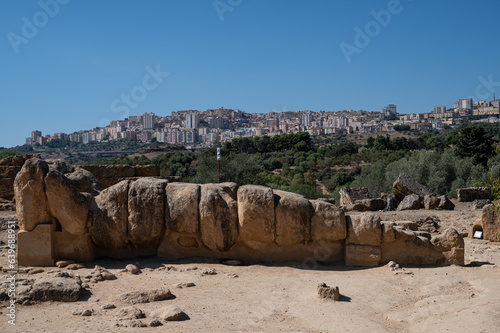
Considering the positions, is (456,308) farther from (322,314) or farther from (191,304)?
(191,304)

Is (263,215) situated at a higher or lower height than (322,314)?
higher

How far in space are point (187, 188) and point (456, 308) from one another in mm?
5746

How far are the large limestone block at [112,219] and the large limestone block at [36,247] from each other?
0.91m

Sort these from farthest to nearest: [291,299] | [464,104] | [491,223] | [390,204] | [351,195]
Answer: [464,104] < [351,195] < [390,204] < [491,223] < [291,299]

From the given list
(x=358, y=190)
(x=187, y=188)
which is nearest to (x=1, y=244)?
(x=187, y=188)

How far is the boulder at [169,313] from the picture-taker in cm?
692

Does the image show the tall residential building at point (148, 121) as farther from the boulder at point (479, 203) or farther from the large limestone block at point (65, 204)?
the large limestone block at point (65, 204)

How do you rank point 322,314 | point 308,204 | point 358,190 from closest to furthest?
point 322,314
point 308,204
point 358,190

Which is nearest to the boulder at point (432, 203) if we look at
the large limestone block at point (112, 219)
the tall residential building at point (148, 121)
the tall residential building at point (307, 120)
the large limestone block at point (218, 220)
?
the large limestone block at point (218, 220)

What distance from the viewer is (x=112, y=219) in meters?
10.1

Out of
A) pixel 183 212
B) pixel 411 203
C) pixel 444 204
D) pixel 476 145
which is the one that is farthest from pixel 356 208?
pixel 476 145

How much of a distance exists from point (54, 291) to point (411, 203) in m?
15.3

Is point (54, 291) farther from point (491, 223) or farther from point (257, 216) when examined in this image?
A: point (491, 223)

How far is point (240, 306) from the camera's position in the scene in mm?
7652
